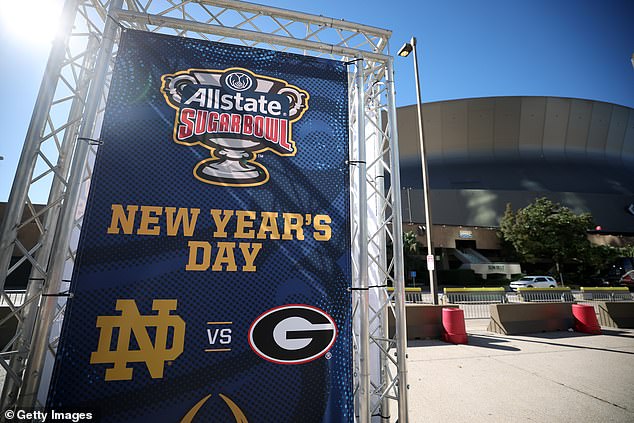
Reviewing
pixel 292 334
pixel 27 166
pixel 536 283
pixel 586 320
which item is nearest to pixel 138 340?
pixel 292 334

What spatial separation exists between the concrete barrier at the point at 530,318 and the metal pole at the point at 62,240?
39.2 feet

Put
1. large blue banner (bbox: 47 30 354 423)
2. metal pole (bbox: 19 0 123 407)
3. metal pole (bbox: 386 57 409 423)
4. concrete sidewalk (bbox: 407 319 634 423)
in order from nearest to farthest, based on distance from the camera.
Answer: metal pole (bbox: 19 0 123 407), large blue banner (bbox: 47 30 354 423), metal pole (bbox: 386 57 409 423), concrete sidewalk (bbox: 407 319 634 423)

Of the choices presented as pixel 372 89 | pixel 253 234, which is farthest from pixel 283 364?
pixel 372 89

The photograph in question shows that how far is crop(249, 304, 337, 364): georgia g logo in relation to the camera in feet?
11.1

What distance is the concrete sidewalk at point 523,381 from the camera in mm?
4270

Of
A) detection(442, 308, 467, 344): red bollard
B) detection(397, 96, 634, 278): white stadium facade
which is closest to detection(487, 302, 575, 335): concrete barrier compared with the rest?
detection(442, 308, 467, 344): red bollard

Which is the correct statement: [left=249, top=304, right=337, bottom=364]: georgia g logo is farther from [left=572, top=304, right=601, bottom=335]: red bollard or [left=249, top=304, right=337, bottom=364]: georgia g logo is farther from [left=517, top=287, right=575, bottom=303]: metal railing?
[left=517, top=287, right=575, bottom=303]: metal railing

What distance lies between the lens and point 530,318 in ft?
33.8

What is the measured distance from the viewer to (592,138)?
56.5m

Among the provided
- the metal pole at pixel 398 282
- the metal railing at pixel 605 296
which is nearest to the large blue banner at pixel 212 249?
the metal pole at pixel 398 282

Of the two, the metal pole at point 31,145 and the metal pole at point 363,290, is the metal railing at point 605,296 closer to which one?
the metal pole at point 363,290

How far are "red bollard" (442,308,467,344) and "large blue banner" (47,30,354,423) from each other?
664cm

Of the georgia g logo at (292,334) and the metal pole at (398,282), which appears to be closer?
the georgia g logo at (292,334)

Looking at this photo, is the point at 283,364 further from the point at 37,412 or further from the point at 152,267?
the point at 37,412
